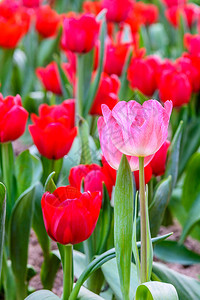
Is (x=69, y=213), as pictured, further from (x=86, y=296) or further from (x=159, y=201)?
(x=159, y=201)

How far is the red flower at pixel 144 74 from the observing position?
53.7 inches

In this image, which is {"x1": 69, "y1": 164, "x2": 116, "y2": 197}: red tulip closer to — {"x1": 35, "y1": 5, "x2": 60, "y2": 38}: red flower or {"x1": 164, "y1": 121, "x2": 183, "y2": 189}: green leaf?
{"x1": 164, "y1": 121, "x2": 183, "y2": 189}: green leaf

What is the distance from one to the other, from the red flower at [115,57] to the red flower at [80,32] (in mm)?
167

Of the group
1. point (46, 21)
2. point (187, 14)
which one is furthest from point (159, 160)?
point (187, 14)

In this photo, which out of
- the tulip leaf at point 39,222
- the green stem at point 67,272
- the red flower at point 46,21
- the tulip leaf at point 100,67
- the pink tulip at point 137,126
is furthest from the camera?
the red flower at point 46,21

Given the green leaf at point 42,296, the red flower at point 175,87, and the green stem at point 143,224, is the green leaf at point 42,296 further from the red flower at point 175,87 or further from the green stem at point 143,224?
the red flower at point 175,87

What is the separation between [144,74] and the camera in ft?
4.50

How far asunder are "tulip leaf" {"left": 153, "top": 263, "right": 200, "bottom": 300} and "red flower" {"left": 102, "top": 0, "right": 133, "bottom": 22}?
103 cm

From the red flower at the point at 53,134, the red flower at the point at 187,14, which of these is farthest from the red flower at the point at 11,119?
the red flower at the point at 187,14

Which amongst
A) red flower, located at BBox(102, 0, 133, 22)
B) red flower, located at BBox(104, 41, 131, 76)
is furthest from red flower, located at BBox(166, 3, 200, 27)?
red flower, located at BBox(104, 41, 131, 76)

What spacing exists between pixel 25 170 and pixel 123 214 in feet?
1.47

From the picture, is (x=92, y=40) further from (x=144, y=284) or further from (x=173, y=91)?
(x=144, y=284)

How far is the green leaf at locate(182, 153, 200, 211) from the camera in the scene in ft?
4.15

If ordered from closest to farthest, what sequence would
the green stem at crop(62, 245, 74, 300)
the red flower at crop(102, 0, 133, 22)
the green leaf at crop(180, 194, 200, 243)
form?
1. the green stem at crop(62, 245, 74, 300)
2. the green leaf at crop(180, 194, 200, 243)
3. the red flower at crop(102, 0, 133, 22)
